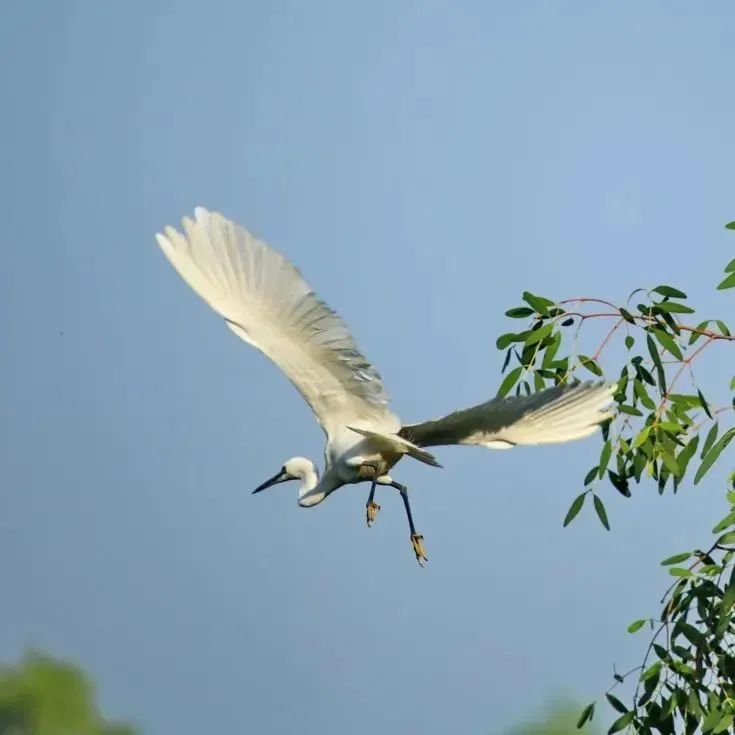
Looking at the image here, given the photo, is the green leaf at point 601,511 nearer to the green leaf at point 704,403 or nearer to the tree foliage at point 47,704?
the green leaf at point 704,403

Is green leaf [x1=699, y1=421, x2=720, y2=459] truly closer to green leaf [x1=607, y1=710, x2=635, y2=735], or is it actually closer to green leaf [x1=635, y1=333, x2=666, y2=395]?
green leaf [x1=635, y1=333, x2=666, y2=395]

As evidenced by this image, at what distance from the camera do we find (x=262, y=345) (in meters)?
3.32

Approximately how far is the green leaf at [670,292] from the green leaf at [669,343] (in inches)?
3.6

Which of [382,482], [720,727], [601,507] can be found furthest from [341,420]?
[720,727]

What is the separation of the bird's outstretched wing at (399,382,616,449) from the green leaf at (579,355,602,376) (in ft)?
0.58

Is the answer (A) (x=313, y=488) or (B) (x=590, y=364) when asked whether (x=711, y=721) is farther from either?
(A) (x=313, y=488)

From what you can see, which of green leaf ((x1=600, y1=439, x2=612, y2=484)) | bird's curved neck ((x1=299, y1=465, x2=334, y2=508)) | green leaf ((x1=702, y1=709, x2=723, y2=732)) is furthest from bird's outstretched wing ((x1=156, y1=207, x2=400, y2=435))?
green leaf ((x1=702, y1=709, x2=723, y2=732))

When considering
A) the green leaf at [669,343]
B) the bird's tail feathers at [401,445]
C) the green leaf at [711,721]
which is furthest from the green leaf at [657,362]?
the green leaf at [711,721]

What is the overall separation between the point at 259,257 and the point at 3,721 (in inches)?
307

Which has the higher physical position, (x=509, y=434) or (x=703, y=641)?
(x=509, y=434)

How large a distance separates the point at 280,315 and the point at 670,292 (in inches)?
33.8

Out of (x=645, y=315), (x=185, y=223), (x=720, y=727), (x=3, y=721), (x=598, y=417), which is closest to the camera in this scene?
(x=720, y=727)

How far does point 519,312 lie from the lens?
3.06 meters

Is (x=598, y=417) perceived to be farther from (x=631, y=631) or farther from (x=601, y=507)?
(x=631, y=631)
